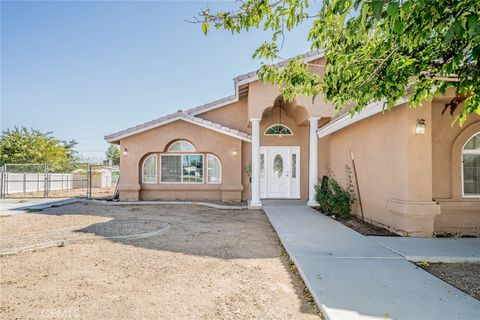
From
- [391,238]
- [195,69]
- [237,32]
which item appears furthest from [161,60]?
[391,238]

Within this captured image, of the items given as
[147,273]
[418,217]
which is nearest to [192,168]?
[147,273]

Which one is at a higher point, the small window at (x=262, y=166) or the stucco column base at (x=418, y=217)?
the small window at (x=262, y=166)

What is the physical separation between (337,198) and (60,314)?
8.23 metres

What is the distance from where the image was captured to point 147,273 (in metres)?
4.70

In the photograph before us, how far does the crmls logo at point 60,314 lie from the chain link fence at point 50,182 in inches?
556

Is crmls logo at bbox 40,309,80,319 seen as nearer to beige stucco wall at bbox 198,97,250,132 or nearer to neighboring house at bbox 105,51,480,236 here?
neighboring house at bbox 105,51,480,236

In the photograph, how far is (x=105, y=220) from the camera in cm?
963

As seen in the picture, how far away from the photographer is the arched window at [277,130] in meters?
Result: 14.7

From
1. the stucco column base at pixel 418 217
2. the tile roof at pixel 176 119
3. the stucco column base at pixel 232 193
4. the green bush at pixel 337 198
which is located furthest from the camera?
the stucco column base at pixel 232 193

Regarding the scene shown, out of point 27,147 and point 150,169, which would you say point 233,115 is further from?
point 27,147

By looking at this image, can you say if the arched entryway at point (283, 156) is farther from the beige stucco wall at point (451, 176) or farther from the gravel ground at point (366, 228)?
the beige stucco wall at point (451, 176)

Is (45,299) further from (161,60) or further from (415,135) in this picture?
(161,60)

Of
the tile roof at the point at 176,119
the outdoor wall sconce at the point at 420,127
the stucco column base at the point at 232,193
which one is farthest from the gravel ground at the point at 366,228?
the tile roof at the point at 176,119

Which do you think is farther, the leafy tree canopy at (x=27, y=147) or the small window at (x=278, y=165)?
the leafy tree canopy at (x=27, y=147)
